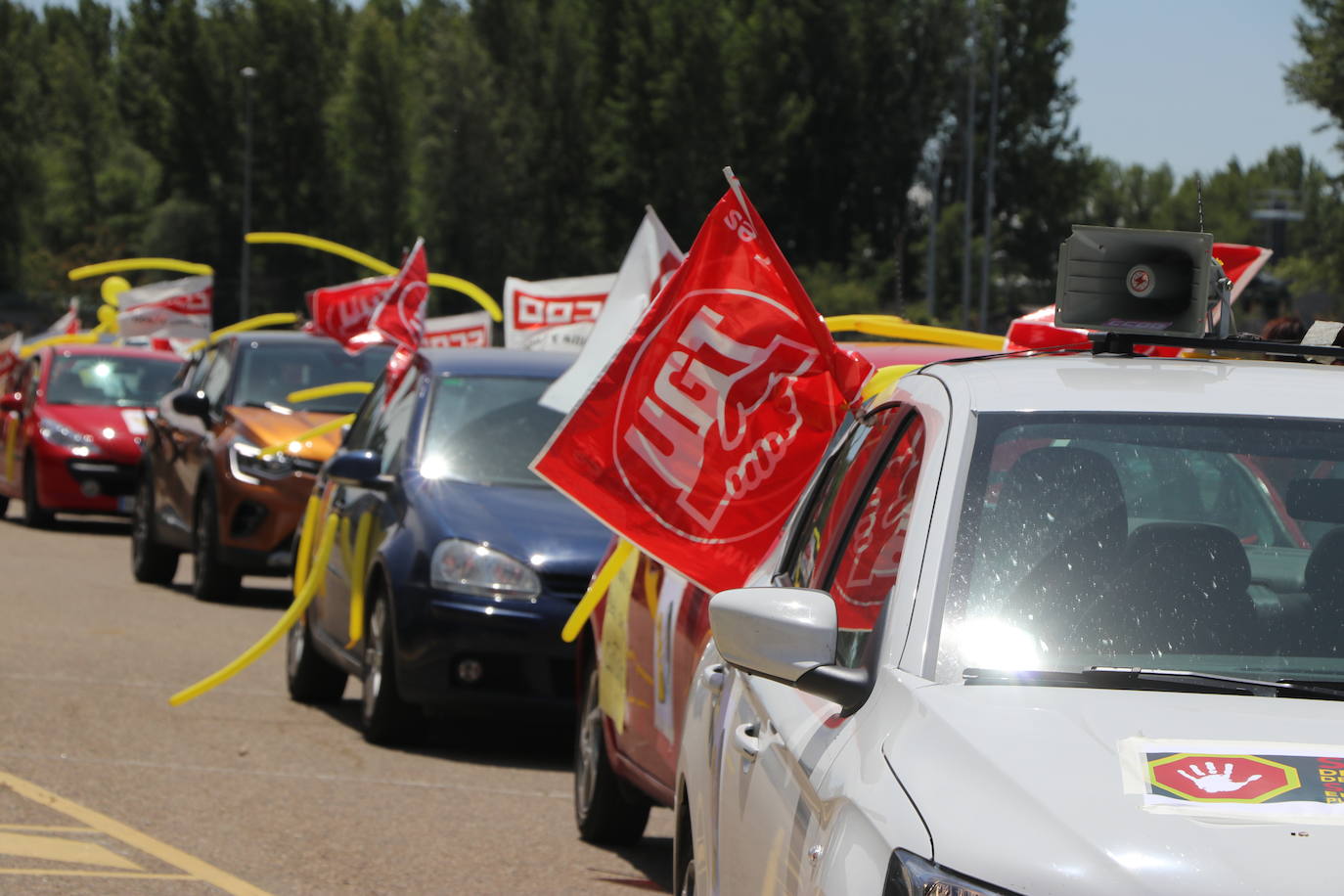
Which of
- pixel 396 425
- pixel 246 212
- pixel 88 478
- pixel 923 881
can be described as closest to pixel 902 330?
pixel 396 425

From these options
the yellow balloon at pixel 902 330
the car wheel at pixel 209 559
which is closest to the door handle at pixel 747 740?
the yellow balloon at pixel 902 330

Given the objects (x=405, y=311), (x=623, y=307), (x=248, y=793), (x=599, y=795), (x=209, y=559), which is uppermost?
(x=623, y=307)

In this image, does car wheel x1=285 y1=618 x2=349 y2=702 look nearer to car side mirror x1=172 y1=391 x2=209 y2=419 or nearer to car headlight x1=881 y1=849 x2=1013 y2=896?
car side mirror x1=172 y1=391 x2=209 y2=419

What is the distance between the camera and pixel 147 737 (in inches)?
372

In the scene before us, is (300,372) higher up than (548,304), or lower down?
lower down

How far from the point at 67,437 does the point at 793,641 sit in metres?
19.0

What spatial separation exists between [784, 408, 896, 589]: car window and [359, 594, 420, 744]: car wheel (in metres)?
4.85

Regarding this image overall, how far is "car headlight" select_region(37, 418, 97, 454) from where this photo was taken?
2141 cm

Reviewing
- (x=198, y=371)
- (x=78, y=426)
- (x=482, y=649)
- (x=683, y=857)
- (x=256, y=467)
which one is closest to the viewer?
(x=683, y=857)

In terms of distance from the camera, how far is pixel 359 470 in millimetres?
9969

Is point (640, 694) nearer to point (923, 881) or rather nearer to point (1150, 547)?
point (1150, 547)

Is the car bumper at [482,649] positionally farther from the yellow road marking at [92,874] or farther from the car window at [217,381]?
the car window at [217,381]

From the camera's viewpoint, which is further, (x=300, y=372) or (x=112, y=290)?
(x=112, y=290)

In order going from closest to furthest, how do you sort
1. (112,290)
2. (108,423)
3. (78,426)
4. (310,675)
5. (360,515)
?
(360,515) → (310,675) → (78,426) → (108,423) → (112,290)
